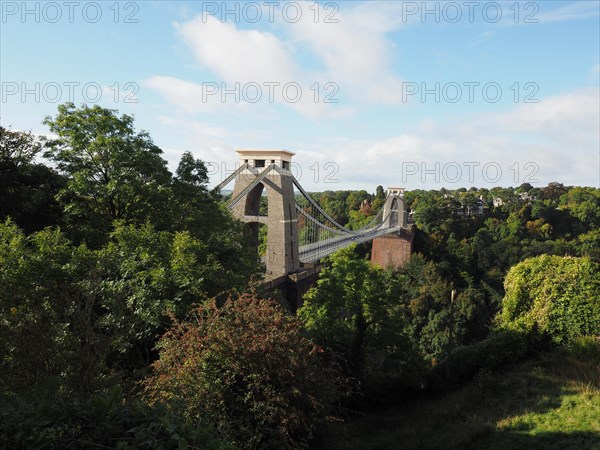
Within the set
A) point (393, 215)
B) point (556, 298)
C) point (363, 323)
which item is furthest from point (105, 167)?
point (393, 215)

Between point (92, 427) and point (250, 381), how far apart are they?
133 inches

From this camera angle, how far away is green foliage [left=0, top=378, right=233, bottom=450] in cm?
226

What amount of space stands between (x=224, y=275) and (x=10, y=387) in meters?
4.67

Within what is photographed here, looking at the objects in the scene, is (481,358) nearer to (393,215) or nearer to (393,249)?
(393,249)

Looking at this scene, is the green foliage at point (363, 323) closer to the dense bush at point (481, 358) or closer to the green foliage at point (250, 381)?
the dense bush at point (481, 358)

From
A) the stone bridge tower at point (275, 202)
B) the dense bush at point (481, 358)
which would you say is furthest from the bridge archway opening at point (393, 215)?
the dense bush at point (481, 358)

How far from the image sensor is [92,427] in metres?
2.42

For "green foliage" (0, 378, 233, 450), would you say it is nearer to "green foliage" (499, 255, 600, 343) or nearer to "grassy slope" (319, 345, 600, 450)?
"grassy slope" (319, 345, 600, 450)

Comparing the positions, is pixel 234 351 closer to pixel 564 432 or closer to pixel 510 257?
pixel 564 432

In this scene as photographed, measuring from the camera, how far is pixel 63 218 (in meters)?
11.3

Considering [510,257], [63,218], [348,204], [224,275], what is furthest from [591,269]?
[348,204]

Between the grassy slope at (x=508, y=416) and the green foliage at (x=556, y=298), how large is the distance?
614mm

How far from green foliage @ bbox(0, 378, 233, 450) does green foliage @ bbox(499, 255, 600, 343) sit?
1004cm

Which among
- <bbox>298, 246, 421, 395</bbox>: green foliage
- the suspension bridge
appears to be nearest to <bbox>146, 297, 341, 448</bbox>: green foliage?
<bbox>298, 246, 421, 395</bbox>: green foliage
